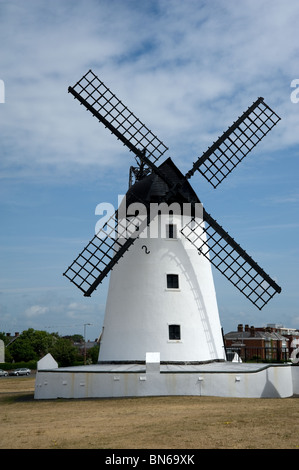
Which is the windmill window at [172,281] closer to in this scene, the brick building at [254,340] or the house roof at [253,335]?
the brick building at [254,340]

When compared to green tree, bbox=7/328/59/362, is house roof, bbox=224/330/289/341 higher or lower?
higher

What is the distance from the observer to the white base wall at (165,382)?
20281mm

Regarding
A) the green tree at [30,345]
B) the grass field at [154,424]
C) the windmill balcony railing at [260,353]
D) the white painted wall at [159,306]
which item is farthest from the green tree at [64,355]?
the grass field at [154,424]

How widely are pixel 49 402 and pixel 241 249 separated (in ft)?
34.9

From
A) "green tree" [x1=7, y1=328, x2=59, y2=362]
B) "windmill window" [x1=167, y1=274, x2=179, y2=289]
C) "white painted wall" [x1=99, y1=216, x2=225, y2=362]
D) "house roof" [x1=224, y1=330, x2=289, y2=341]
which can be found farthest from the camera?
"green tree" [x1=7, y1=328, x2=59, y2=362]

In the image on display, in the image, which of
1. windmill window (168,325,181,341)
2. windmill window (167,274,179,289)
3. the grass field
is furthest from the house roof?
the grass field

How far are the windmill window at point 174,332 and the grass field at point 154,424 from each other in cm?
412

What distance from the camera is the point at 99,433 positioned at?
1262cm

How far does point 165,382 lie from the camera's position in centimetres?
2052

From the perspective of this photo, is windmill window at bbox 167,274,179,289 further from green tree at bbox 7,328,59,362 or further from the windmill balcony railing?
green tree at bbox 7,328,59,362

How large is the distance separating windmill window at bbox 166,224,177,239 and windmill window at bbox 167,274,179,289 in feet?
5.99

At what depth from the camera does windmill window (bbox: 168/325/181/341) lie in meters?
23.4

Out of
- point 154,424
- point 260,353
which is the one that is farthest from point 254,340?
point 154,424

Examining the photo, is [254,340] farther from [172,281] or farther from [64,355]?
[172,281]
